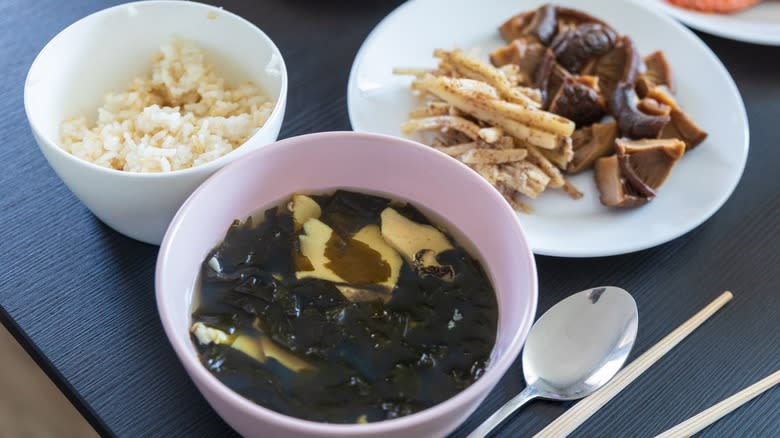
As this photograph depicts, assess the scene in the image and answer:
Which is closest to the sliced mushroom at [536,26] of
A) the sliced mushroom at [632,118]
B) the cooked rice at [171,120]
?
the sliced mushroom at [632,118]

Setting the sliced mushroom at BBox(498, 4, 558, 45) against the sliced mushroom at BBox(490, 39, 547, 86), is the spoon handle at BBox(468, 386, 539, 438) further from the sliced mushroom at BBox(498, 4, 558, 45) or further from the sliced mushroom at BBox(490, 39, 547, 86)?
the sliced mushroom at BBox(498, 4, 558, 45)

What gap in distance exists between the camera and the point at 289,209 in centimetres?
111

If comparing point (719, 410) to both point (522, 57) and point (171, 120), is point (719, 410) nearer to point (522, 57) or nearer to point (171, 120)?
point (522, 57)

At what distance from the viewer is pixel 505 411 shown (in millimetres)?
1011

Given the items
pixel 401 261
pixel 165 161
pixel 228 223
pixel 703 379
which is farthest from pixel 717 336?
pixel 165 161

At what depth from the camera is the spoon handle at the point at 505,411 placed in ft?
3.24

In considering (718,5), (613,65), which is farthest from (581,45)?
(718,5)

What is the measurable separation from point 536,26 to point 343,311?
37.3 inches

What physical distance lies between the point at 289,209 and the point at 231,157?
123 millimetres

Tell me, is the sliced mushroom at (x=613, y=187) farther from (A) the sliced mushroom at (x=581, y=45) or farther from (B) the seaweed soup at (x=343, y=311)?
(B) the seaweed soup at (x=343, y=311)

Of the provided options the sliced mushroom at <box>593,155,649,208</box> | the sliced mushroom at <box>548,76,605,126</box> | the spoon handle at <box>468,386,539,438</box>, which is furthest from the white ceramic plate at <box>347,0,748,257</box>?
the spoon handle at <box>468,386,539,438</box>

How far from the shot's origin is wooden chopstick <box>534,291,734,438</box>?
102 centimetres

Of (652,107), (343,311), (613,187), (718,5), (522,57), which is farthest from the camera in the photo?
(718,5)

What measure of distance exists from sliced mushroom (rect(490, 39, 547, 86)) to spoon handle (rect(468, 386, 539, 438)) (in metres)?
0.75
